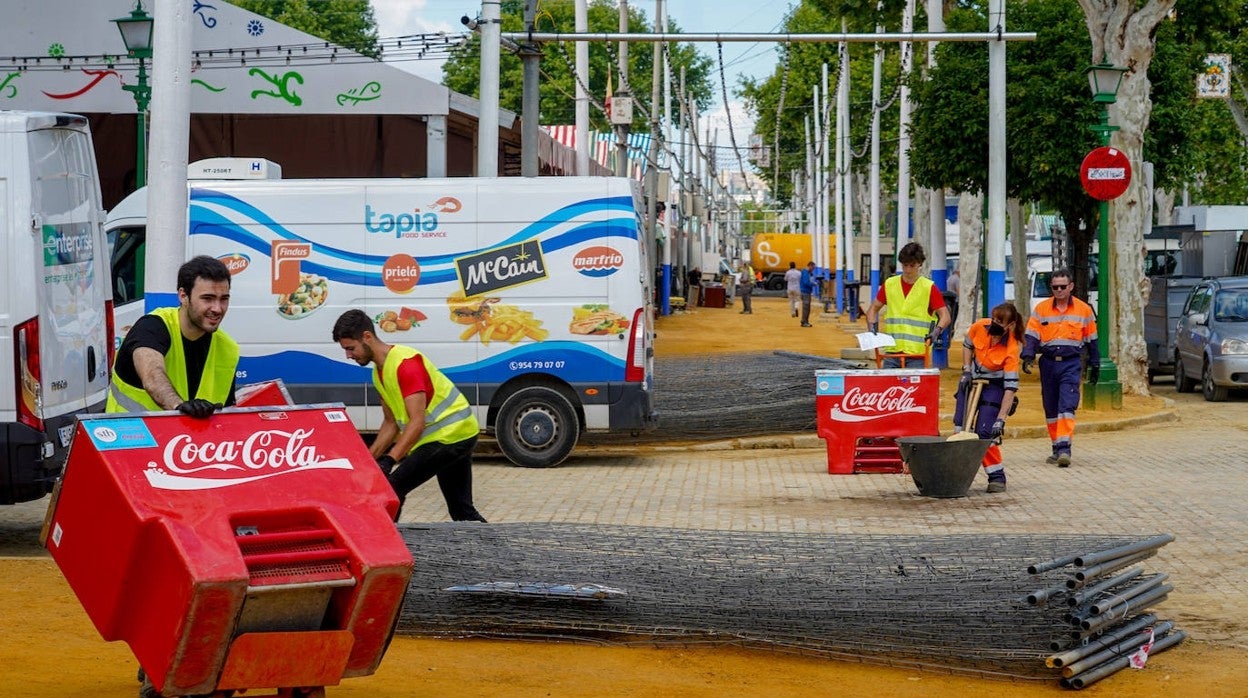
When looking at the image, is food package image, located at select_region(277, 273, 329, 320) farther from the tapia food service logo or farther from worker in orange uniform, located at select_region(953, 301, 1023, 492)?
the tapia food service logo

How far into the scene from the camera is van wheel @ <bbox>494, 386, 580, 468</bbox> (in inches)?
613

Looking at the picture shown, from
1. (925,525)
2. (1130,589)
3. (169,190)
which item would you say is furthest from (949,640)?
(169,190)

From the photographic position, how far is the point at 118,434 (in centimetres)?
532

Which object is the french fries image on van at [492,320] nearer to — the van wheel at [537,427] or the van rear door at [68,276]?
the van wheel at [537,427]

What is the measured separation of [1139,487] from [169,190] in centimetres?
802

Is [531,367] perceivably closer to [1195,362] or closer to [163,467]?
[163,467]

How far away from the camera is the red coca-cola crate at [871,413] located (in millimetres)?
13781

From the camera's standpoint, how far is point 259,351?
15.4 metres

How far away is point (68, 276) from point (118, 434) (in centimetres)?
550

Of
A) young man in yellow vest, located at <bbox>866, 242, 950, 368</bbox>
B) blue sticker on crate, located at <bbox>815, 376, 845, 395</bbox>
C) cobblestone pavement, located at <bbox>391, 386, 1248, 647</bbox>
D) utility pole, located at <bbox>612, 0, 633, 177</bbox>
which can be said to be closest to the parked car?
cobblestone pavement, located at <bbox>391, 386, 1248, 647</bbox>

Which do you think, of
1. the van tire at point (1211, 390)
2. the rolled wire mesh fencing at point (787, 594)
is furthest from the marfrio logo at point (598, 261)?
the van tire at point (1211, 390)

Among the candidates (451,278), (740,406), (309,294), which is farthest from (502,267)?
(740,406)

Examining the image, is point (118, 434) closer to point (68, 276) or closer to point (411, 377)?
point (411, 377)

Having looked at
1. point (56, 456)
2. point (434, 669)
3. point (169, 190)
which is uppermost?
point (169, 190)
